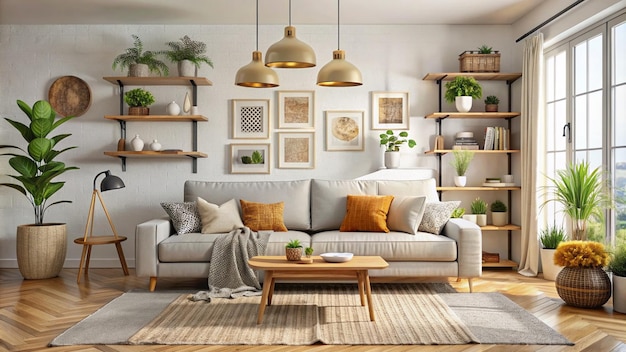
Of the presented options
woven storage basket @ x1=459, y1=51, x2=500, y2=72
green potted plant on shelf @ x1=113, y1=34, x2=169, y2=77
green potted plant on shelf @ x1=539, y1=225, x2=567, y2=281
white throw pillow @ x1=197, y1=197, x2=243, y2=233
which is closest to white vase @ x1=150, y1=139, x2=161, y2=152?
green potted plant on shelf @ x1=113, y1=34, x2=169, y2=77

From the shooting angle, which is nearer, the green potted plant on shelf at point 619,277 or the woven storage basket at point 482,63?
the green potted plant on shelf at point 619,277

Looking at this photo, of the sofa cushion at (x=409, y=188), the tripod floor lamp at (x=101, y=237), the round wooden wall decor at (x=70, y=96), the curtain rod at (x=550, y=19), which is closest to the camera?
the curtain rod at (x=550, y=19)

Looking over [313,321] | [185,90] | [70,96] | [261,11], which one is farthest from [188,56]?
[313,321]

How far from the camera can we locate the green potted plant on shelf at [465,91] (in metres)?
5.79

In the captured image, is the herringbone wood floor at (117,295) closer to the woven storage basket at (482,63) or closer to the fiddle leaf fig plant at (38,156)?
the fiddle leaf fig plant at (38,156)

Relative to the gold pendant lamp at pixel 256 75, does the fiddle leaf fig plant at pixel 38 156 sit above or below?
below

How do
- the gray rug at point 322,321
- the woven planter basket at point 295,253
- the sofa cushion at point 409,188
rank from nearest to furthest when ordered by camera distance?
the gray rug at point 322,321 < the woven planter basket at point 295,253 < the sofa cushion at point 409,188

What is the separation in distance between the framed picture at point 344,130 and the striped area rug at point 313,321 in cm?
187

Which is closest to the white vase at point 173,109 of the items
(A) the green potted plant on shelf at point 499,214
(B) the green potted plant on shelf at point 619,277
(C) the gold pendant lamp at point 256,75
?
(C) the gold pendant lamp at point 256,75

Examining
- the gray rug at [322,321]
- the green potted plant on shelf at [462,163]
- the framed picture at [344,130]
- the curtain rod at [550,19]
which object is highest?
the curtain rod at [550,19]

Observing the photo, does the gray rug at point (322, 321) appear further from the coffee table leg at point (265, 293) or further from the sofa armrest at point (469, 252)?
the sofa armrest at point (469, 252)

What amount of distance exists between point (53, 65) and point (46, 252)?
203 centimetres

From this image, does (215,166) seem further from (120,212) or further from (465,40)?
(465,40)

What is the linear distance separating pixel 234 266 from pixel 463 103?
2833 mm
